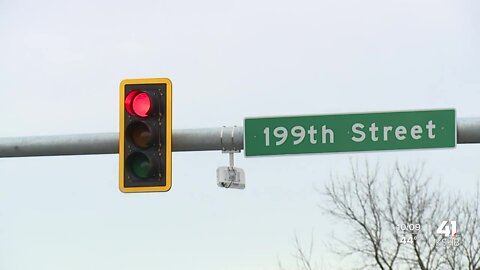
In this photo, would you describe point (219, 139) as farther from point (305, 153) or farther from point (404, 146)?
point (404, 146)

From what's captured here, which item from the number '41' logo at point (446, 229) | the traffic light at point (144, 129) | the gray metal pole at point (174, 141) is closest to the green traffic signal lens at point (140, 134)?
the traffic light at point (144, 129)

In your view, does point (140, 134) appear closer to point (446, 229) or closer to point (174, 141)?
point (174, 141)

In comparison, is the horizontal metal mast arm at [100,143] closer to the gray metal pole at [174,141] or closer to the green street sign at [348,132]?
the gray metal pole at [174,141]

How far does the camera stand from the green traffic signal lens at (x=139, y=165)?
9289 millimetres

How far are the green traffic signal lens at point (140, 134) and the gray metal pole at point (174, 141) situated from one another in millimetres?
327

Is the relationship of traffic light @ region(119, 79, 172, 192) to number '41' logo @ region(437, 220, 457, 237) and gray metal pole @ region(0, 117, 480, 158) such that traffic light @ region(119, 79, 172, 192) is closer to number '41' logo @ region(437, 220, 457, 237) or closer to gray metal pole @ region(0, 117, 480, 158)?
gray metal pole @ region(0, 117, 480, 158)

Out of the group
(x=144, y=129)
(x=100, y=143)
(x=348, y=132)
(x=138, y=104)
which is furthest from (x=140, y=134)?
(x=348, y=132)

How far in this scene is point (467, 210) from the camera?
17.2 m

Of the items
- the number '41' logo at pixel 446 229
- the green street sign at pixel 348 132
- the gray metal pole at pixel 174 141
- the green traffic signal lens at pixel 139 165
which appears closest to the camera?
the green traffic signal lens at pixel 139 165

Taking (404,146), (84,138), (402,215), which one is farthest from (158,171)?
(402,215)

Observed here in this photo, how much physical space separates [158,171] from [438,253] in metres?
9.31

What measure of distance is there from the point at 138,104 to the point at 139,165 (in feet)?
1.89

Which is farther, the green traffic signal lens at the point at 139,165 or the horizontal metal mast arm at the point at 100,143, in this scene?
the horizontal metal mast arm at the point at 100,143

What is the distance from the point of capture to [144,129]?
9336 mm
